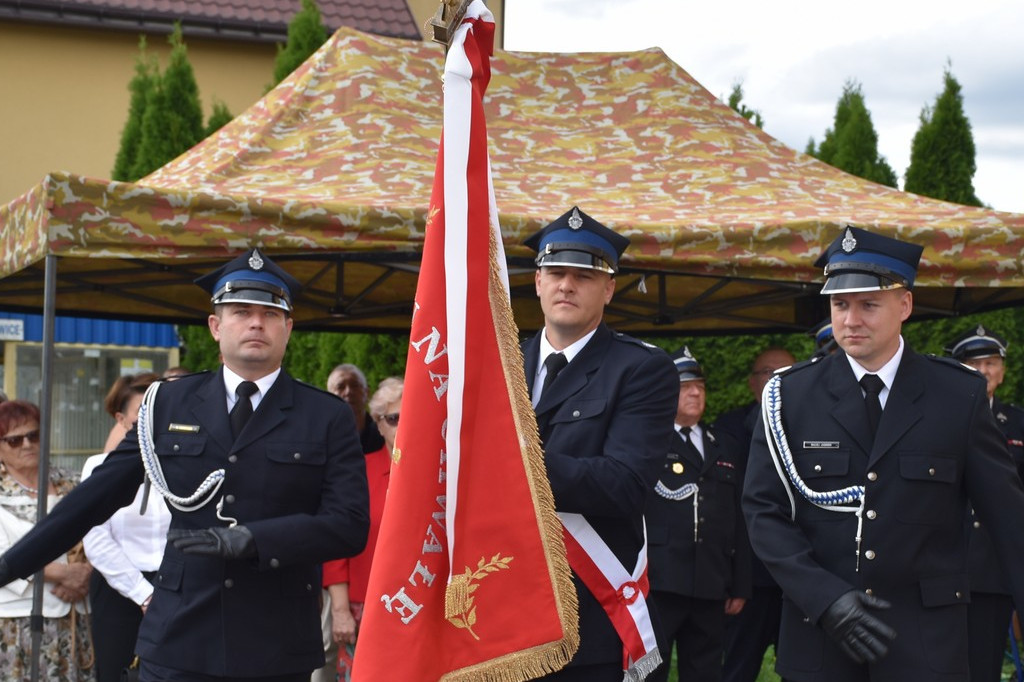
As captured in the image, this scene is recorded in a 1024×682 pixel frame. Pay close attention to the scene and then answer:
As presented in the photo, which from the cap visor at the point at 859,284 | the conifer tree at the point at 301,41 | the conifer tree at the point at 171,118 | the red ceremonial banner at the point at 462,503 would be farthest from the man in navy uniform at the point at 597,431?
the conifer tree at the point at 171,118

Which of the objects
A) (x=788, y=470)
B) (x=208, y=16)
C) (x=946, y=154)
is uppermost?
(x=208, y=16)

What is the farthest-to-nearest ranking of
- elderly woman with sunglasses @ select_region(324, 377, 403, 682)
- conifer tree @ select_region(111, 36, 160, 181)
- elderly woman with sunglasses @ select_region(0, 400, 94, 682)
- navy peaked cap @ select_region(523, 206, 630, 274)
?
conifer tree @ select_region(111, 36, 160, 181) < elderly woman with sunglasses @ select_region(324, 377, 403, 682) < elderly woman with sunglasses @ select_region(0, 400, 94, 682) < navy peaked cap @ select_region(523, 206, 630, 274)

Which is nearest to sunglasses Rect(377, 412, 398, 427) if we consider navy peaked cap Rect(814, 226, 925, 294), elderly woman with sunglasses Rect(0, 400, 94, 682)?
elderly woman with sunglasses Rect(0, 400, 94, 682)

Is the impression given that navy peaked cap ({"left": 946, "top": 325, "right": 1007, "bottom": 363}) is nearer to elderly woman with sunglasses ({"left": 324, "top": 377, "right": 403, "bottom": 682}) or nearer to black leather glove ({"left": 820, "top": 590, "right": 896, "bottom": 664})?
elderly woman with sunglasses ({"left": 324, "top": 377, "right": 403, "bottom": 682})

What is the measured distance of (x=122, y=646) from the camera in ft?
17.2

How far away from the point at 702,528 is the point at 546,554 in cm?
331

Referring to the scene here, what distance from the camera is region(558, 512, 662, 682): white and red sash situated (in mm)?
3121

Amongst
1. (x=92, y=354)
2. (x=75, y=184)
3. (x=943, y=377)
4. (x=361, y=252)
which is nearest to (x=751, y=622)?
(x=361, y=252)

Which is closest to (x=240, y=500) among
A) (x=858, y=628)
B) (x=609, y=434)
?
(x=609, y=434)

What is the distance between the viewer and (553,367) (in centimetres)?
331

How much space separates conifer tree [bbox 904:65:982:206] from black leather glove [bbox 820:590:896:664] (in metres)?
8.54

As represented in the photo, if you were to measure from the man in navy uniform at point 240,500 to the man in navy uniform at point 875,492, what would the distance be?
4.19 feet

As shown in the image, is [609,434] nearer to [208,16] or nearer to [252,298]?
[252,298]

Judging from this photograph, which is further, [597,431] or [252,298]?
[252,298]
